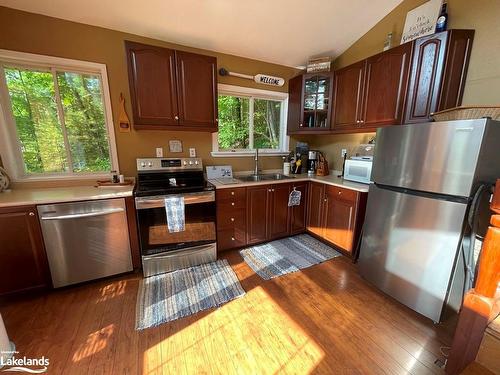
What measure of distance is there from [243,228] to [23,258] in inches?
77.8

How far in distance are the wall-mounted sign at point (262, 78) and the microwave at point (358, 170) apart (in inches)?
59.8

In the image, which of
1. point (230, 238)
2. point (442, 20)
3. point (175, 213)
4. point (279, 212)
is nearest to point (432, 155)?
point (442, 20)

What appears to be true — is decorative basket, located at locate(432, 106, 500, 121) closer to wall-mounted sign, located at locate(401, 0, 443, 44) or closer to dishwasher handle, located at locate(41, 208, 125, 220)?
wall-mounted sign, located at locate(401, 0, 443, 44)

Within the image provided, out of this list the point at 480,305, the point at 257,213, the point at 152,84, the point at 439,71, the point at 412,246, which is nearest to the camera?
the point at 480,305

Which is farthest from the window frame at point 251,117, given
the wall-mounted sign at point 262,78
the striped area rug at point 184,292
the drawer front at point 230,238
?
the striped area rug at point 184,292

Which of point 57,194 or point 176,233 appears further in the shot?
point 176,233

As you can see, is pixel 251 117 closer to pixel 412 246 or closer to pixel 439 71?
pixel 439 71

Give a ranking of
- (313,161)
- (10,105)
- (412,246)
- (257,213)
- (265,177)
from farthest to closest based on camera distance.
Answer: (313,161), (265,177), (257,213), (10,105), (412,246)

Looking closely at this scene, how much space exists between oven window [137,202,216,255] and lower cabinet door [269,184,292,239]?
801mm

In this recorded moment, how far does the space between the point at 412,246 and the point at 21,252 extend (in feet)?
10.3

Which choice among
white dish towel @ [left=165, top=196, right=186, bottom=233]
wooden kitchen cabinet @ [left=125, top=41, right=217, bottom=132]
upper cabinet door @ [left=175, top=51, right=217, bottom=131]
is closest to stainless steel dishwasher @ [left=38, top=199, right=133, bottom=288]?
white dish towel @ [left=165, top=196, right=186, bottom=233]

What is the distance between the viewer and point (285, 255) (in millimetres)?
2551

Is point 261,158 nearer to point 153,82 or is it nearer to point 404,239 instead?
point 153,82

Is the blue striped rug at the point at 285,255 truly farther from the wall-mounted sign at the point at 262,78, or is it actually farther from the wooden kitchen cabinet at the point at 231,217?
the wall-mounted sign at the point at 262,78
